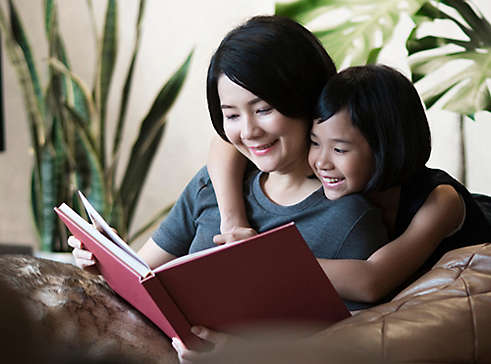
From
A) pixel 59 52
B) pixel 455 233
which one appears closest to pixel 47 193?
pixel 59 52

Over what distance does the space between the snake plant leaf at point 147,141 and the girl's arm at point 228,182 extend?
1292mm

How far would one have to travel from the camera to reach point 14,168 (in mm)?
3154

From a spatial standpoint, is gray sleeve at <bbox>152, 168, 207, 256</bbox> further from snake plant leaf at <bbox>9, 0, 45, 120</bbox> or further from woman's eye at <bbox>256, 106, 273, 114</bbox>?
snake plant leaf at <bbox>9, 0, 45, 120</bbox>

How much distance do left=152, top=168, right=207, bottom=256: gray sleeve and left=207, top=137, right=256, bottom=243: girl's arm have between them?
74 millimetres

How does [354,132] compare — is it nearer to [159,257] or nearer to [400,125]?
[400,125]

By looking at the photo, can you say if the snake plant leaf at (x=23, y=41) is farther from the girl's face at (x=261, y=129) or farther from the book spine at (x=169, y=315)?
the book spine at (x=169, y=315)

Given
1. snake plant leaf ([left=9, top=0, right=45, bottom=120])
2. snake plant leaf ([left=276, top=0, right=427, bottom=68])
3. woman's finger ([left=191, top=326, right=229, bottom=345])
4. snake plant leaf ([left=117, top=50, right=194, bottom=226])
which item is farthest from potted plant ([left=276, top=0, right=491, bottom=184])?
woman's finger ([left=191, top=326, right=229, bottom=345])

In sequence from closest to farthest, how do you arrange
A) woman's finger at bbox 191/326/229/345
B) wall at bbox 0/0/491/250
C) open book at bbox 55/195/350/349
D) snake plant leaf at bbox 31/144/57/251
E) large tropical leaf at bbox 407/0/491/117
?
open book at bbox 55/195/350/349
woman's finger at bbox 191/326/229/345
large tropical leaf at bbox 407/0/491/117
snake plant leaf at bbox 31/144/57/251
wall at bbox 0/0/491/250

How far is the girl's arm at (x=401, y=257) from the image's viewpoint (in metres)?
1.06

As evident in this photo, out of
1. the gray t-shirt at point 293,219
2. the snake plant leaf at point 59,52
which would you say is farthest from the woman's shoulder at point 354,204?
the snake plant leaf at point 59,52

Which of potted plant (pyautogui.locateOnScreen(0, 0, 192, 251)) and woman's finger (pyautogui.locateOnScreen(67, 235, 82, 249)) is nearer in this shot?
woman's finger (pyautogui.locateOnScreen(67, 235, 82, 249))

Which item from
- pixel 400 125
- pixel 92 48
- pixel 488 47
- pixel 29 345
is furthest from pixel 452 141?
pixel 29 345

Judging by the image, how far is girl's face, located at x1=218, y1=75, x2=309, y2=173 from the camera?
1182 millimetres

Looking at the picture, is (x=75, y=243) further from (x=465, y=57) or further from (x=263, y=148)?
(x=465, y=57)
